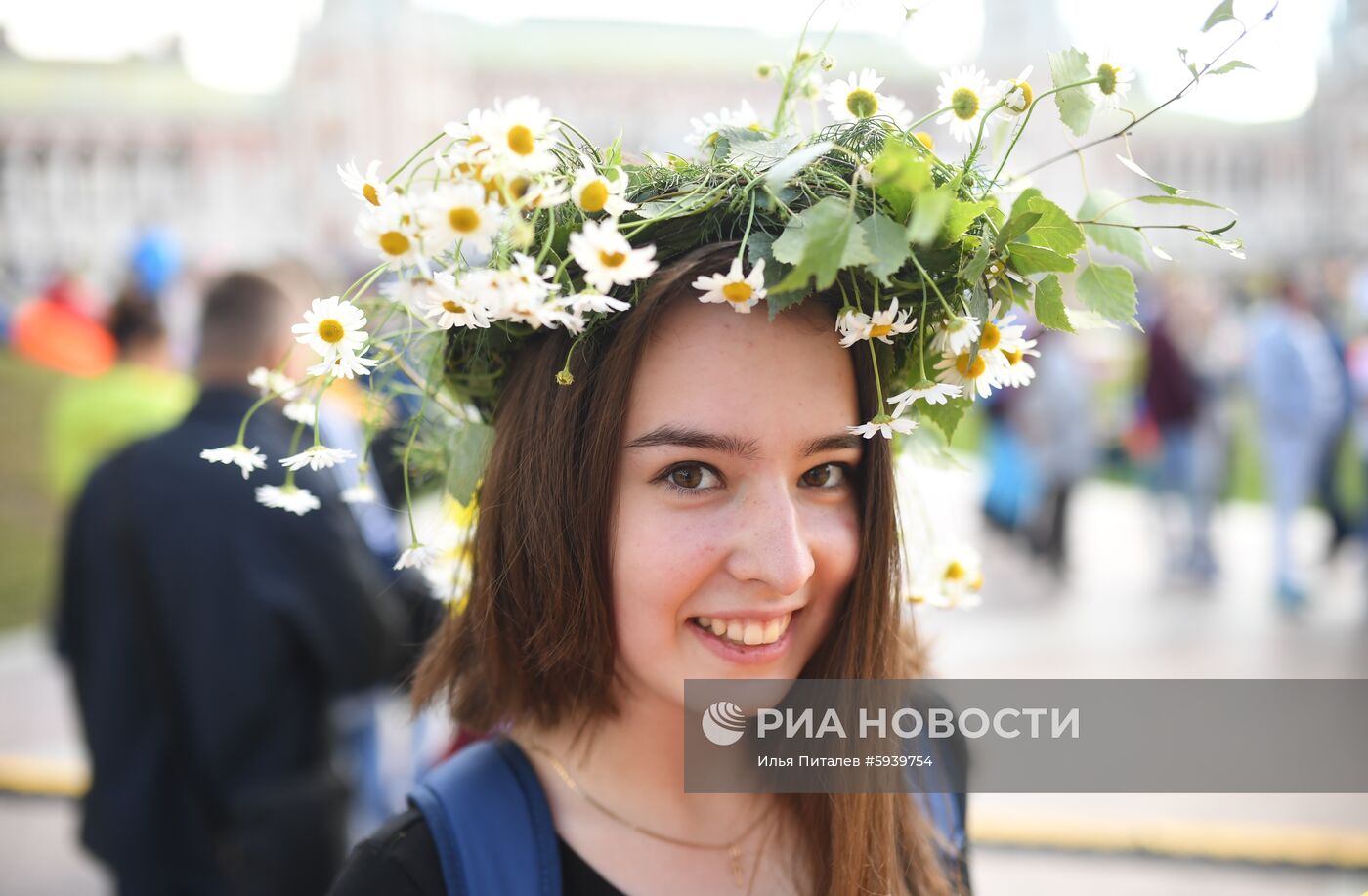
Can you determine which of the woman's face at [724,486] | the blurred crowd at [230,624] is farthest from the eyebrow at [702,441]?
the blurred crowd at [230,624]

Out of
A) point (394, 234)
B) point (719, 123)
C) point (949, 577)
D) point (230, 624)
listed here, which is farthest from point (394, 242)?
point (230, 624)

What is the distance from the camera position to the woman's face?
1.22 metres

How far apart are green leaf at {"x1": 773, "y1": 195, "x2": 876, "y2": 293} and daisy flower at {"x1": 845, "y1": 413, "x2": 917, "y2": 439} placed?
186mm

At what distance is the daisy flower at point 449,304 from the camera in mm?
1125

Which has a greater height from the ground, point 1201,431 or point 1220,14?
point 1201,431

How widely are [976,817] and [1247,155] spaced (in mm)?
64164

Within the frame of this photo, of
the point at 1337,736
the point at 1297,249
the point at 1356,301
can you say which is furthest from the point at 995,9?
the point at 1337,736

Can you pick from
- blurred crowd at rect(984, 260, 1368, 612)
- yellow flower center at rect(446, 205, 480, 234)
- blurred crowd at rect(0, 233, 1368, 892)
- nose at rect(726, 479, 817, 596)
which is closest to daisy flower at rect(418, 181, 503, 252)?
yellow flower center at rect(446, 205, 480, 234)

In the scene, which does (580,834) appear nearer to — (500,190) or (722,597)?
(722,597)

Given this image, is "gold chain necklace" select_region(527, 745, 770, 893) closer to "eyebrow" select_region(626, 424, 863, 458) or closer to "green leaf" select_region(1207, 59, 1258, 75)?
"eyebrow" select_region(626, 424, 863, 458)

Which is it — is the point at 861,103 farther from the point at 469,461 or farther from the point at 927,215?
the point at 469,461

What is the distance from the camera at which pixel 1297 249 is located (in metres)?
54.9

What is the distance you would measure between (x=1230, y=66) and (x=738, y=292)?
1.74 feet

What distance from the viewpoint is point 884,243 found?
1.12 meters
